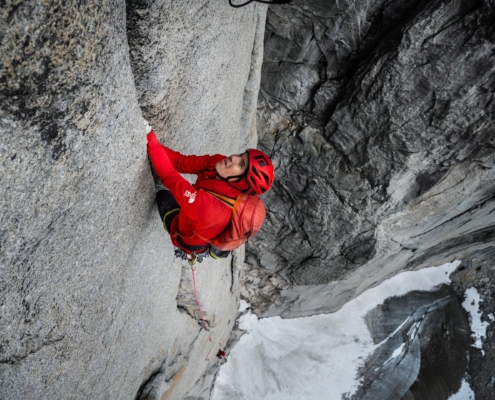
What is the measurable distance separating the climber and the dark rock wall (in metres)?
3.94

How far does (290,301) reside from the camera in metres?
11.4

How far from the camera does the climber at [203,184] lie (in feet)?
10.9

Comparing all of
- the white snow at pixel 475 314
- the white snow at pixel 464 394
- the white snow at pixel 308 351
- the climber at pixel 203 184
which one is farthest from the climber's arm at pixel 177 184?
the white snow at pixel 475 314

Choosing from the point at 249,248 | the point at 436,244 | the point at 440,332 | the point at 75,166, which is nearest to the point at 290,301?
the point at 249,248

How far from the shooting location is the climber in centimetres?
333

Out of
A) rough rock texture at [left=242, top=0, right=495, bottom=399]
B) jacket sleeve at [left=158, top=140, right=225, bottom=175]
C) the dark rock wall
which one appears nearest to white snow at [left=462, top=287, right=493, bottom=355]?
rough rock texture at [left=242, top=0, right=495, bottom=399]

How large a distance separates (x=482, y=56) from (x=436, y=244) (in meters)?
5.93

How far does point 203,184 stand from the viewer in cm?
362

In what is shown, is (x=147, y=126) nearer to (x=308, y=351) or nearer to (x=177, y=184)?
(x=177, y=184)

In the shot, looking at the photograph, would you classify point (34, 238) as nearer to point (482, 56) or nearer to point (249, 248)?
point (482, 56)

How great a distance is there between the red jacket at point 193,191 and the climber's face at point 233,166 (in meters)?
0.11

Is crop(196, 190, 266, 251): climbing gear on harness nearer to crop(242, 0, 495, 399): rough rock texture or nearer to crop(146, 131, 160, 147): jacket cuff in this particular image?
crop(146, 131, 160, 147): jacket cuff

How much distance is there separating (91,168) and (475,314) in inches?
530

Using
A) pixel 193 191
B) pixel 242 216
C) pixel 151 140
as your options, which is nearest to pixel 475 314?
pixel 242 216
